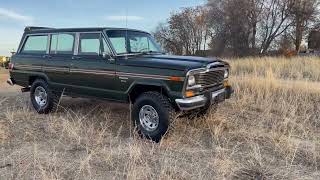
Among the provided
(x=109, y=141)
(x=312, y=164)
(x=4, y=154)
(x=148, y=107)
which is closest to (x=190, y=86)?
(x=148, y=107)

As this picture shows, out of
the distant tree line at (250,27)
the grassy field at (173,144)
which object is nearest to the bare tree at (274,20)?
the distant tree line at (250,27)

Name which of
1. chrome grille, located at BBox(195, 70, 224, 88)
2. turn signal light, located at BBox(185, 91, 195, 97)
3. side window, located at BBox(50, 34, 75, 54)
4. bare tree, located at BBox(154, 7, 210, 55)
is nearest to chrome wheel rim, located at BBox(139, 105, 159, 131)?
turn signal light, located at BBox(185, 91, 195, 97)

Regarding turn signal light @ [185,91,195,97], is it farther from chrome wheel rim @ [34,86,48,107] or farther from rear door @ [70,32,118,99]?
chrome wheel rim @ [34,86,48,107]

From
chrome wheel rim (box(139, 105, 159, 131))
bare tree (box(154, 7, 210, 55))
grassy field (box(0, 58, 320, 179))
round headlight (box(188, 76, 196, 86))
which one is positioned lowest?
grassy field (box(0, 58, 320, 179))

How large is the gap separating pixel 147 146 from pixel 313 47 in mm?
35129

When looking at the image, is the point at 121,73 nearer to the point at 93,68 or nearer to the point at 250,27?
the point at 93,68

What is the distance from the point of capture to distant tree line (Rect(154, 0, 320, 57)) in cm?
3812

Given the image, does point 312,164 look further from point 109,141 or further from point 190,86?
point 109,141

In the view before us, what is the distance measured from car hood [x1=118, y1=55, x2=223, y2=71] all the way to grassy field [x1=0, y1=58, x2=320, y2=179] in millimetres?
981

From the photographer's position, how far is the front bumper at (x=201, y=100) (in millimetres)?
7019

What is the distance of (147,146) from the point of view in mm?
7051

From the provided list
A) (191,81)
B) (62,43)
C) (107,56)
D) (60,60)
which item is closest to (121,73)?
(107,56)

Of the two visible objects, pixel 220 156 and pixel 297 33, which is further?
pixel 297 33

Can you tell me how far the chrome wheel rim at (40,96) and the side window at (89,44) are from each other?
175cm
